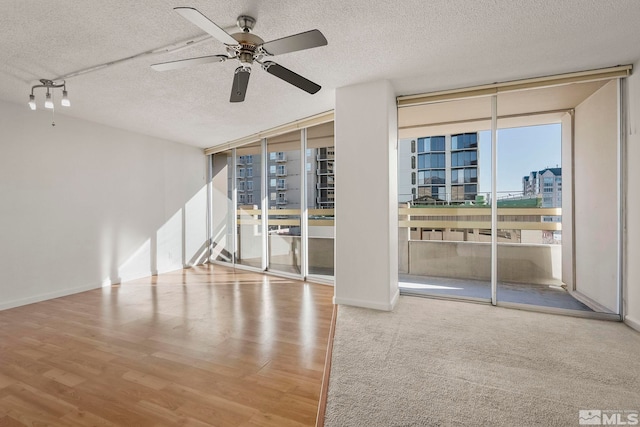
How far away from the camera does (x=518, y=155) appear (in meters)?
3.50

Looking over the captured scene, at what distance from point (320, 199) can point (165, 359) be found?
300 cm

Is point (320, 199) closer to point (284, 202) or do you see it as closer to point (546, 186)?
point (284, 202)

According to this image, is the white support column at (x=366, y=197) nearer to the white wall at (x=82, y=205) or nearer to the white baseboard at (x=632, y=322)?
the white baseboard at (x=632, y=322)

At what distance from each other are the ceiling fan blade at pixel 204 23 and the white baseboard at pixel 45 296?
13.8 feet

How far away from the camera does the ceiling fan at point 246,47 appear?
5.94 feet

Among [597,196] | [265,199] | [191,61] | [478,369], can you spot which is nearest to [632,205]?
[597,196]

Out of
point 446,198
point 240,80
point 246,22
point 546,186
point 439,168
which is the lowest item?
point 446,198

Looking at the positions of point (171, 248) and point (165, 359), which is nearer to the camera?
point (165, 359)

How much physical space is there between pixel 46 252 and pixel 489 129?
579 cm

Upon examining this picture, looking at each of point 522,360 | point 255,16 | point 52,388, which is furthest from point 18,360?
point 522,360

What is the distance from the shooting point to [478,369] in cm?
219

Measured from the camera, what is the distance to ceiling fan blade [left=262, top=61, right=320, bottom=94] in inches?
86.7

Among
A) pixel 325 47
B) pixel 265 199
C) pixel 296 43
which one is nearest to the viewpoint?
pixel 296 43

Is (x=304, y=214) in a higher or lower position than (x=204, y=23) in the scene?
lower
